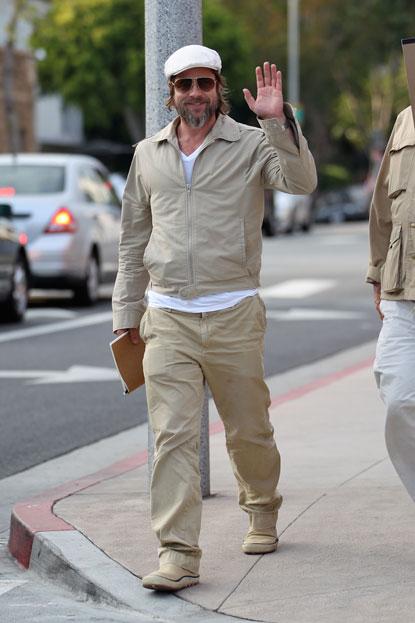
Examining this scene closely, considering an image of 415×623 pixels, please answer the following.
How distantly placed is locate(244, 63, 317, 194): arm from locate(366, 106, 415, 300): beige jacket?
34 cm

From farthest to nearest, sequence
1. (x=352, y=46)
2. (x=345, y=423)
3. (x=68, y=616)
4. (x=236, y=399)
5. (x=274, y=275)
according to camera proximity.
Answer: (x=352, y=46) → (x=274, y=275) → (x=345, y=423) → (x=236, y=399) → (x=68, y=616)

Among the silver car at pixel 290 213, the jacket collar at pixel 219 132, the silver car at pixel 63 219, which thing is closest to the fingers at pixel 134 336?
the jacket collar at pixel 219 132

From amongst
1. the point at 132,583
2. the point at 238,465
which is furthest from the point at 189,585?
the point at 238,465

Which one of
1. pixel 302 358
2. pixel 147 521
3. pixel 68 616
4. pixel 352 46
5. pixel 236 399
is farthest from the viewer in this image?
pixel 352 46

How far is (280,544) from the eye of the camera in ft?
21.3

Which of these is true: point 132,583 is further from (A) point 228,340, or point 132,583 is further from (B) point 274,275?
(B) point 274,275

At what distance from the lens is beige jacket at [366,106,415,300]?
611cm

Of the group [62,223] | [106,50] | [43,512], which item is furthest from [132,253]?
[106,50]

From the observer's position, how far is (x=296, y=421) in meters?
10.0

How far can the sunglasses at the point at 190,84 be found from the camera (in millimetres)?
6133

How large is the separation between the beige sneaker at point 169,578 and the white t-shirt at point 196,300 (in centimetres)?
93

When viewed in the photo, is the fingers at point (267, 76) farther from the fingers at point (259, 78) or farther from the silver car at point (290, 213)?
the silver car at point (290, 213)

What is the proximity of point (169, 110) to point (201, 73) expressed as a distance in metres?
1.20

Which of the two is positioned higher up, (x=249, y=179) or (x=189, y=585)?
(x=249, y=179)
